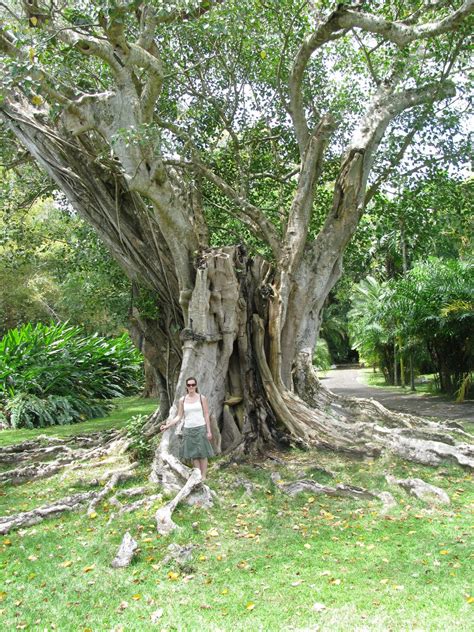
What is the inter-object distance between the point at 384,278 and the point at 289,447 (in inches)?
677

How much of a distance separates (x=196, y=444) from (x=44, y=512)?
1.67 metres

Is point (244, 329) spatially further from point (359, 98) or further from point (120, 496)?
point (359, 98)

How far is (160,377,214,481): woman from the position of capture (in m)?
6.34

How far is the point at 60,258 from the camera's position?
1359cm

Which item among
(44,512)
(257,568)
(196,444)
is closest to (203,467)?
(196,444)

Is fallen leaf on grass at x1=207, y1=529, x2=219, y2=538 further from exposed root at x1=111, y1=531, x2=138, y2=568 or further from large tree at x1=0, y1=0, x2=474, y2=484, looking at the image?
large tree at x1=0, y1=0, x2=474, y2=484

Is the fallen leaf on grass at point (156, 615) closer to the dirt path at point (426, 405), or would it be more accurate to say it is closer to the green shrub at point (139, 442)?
the green shrub at point (139, 442)

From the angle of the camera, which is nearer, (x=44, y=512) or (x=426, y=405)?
(x=44, y=512)

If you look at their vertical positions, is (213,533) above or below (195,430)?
below

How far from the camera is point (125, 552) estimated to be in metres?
4.57

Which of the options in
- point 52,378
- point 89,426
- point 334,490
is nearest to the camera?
point 334,490

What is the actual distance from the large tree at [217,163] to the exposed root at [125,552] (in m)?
1.73

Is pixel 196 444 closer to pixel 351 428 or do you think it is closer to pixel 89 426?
pixel 351 428

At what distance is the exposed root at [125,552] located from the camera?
446cm
